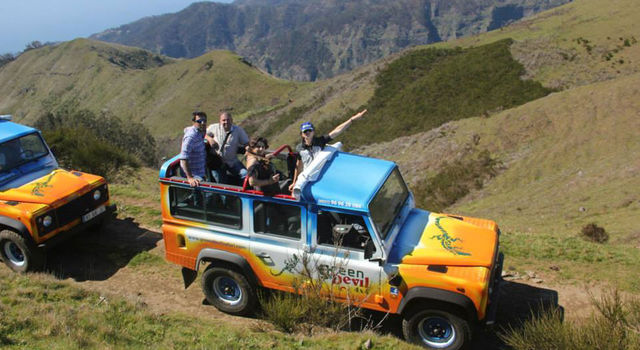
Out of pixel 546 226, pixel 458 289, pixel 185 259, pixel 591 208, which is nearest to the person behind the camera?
pixel 458 289

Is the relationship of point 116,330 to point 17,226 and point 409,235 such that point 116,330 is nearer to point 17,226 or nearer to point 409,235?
point 17,226

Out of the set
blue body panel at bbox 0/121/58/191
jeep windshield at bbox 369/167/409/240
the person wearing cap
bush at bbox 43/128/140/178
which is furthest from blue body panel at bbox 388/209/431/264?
bush at bbox 43/128/140/178

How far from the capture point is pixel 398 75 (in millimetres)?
57750

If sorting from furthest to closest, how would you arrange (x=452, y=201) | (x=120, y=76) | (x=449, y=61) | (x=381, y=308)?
(x=120, y=76) < (x=449, y=61) < (x=452, y=201) < (x=381, y=308)

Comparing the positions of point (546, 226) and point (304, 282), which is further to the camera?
point (546, 226)

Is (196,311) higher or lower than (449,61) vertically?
lower

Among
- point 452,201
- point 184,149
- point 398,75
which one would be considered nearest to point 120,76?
point 398,75

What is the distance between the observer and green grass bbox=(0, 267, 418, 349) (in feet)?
19.4

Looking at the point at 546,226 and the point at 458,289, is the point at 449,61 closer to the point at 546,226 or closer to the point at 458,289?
the point at 546,226

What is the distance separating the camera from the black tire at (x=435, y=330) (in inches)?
243

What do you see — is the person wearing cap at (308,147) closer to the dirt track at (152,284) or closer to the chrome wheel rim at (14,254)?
the dirt track at (152,284)

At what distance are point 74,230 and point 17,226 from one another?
959 millimetres

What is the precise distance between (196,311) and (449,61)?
5181 cm

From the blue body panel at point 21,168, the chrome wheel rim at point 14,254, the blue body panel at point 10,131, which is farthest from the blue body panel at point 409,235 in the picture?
the blue body panel at point 10,131
